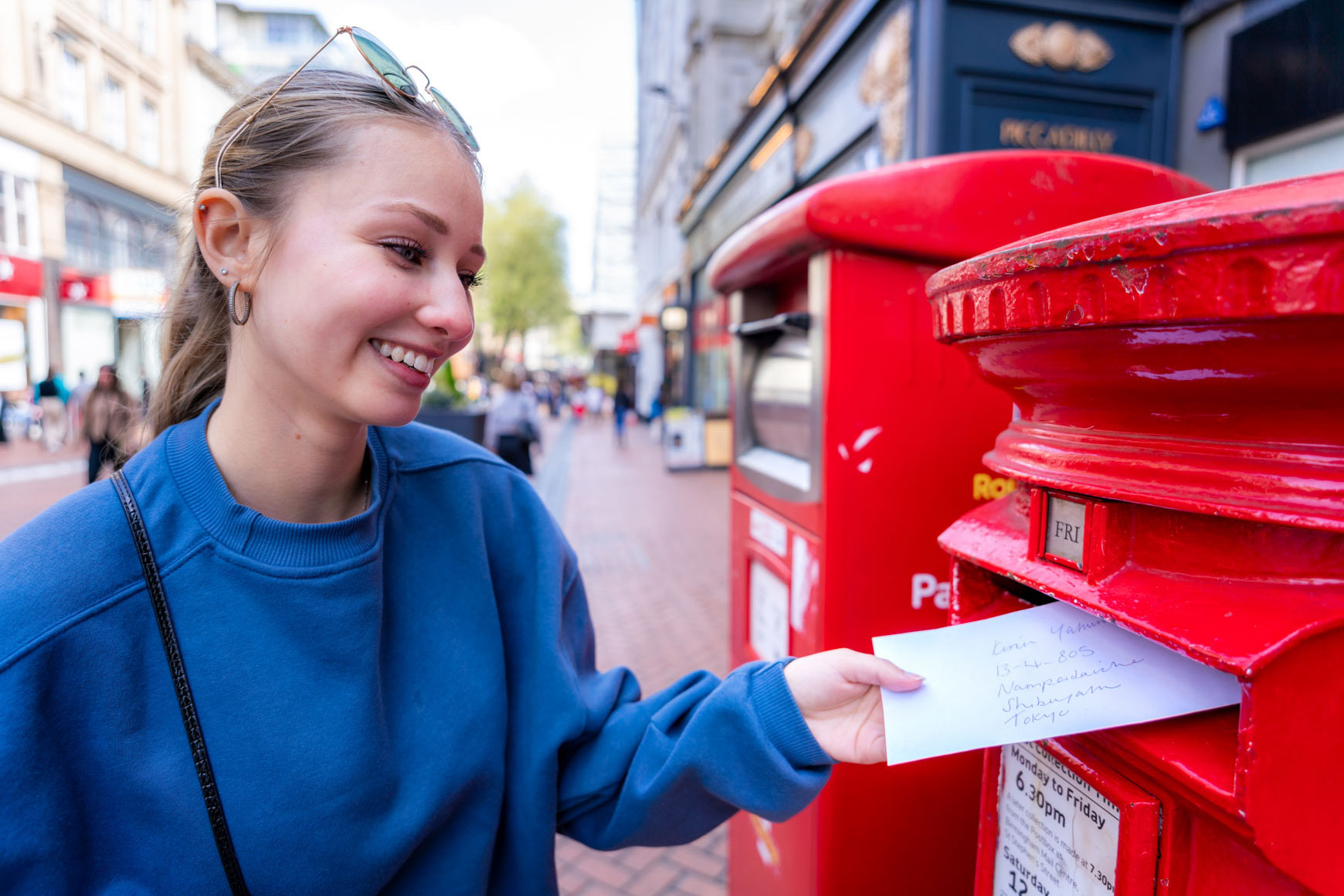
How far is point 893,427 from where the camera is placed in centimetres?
150

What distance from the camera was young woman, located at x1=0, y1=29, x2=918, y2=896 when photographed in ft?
2.86

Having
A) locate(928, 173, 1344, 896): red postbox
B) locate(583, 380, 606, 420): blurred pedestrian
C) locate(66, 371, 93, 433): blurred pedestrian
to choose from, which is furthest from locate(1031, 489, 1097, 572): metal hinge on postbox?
locate(583, 380, 606, 420): blurred pedestrian

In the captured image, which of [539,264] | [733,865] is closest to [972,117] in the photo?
[733,865]

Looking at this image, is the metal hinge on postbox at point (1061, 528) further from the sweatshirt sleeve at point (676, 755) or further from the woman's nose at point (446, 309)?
the woman's nose at point (446, 309)

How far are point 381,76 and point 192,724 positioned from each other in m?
0.89

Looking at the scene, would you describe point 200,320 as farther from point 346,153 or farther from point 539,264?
point 539,264

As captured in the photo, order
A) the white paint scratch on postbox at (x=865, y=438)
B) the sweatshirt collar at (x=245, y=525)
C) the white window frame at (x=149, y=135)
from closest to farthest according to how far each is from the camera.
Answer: the sweatshirt collar at (x=245, y=525) → the white paint scratch on postbox at (x=865, y=438) → the white window frame at (x=149, y=135)

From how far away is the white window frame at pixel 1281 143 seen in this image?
12.2ft

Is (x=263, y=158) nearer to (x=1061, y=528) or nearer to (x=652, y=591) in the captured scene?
(x=1061, y=528)

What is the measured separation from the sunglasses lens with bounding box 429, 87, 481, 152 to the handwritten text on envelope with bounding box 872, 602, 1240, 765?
0.97m

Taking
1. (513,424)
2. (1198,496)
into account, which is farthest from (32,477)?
(1198,496)

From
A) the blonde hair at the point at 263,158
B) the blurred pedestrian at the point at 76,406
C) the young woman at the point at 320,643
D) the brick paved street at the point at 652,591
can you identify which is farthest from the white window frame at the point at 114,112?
the young woman at the point at 320,643

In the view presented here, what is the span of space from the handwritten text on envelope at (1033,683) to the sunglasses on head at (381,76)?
3.28 ft

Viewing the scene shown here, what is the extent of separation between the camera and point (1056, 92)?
525cm
